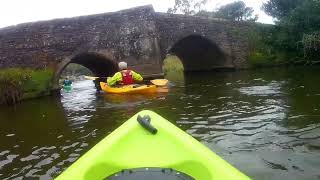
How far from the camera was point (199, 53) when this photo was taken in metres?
27.6

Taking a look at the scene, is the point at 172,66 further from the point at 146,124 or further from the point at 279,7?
the point at 146,124

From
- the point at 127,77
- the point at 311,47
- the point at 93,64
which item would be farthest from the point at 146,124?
the point at 311,47

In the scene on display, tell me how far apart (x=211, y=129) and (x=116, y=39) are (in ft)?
44.4

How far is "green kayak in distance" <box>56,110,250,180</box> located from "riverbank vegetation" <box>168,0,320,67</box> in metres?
21.0

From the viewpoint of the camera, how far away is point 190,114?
8.46 m

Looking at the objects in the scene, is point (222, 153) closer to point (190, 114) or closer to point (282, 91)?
point (190, 114)

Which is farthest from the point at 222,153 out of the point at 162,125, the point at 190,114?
the point at 190,114

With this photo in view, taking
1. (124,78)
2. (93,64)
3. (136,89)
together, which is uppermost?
(124,78)

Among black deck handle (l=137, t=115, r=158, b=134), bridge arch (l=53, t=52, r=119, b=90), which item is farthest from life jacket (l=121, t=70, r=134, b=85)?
black deck handle (l=137, t=115, r=158, b=134)

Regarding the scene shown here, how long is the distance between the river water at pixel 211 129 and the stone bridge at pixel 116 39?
20.0 ft

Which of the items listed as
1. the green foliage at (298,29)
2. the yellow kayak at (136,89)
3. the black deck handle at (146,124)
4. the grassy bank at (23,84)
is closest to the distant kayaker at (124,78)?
the yellow kayak at (136,89)

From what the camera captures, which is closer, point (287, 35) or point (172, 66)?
point (287, 35)

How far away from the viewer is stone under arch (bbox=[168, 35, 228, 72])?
995 inches

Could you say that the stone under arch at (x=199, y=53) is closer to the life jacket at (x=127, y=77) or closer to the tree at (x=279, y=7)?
the tree at (x=279, y=7)
